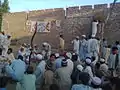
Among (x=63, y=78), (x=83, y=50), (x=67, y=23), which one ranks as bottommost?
(x=63, y=78)

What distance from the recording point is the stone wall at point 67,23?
22578mm

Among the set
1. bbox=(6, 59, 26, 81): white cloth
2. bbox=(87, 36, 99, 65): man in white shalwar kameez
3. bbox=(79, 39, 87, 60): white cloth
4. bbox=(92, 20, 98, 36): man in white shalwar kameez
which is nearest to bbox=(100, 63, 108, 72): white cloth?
bbox=(6, 59, 26, 81): white cloth

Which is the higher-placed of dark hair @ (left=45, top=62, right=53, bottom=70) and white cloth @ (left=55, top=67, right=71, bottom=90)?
dark hair @ (left=45, top=62, right=53, bottom=70)

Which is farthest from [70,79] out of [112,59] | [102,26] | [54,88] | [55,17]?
[55,17]

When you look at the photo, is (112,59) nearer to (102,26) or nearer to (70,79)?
(70,79)

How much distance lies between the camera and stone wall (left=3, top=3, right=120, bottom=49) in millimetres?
22578

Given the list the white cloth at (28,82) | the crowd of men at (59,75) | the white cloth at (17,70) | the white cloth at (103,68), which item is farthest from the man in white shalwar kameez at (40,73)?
the white cloth at (103,68)

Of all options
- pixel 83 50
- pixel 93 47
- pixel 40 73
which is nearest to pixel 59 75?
pixel 40 73

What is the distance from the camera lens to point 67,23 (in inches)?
1014

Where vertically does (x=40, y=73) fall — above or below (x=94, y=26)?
below

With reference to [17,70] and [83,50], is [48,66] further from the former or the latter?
[83,50]

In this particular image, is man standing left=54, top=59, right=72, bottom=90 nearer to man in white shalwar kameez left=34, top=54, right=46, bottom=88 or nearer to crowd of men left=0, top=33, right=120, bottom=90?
crowd of men left=0, top=33, right=120, bottom=90

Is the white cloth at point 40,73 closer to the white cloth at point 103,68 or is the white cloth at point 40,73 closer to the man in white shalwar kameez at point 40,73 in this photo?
the man in white shalwar kameez at point 40,73

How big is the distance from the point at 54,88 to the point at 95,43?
21.4ft
